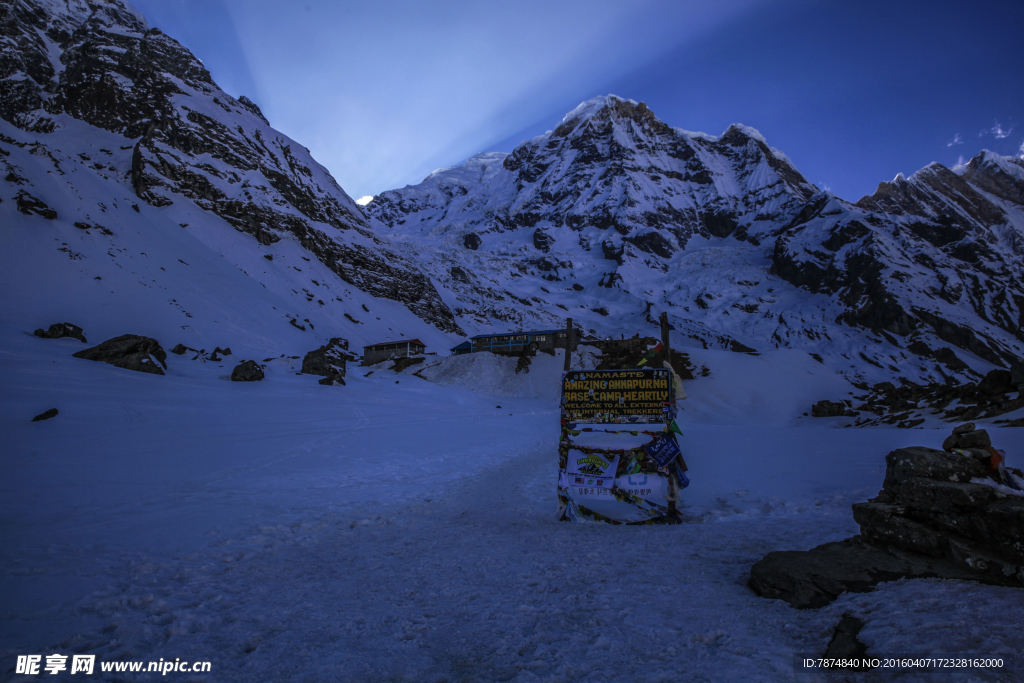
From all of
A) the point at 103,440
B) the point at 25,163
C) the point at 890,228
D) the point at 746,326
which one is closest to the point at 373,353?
the point at 103,440

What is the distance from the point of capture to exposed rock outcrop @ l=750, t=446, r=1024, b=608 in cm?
352

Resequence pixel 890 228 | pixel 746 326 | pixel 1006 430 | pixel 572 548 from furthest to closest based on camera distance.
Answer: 1. pixel 890 228
2. pixel 746 326
3. pixel 1006 430
4. pixel 572 548

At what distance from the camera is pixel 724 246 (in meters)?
116

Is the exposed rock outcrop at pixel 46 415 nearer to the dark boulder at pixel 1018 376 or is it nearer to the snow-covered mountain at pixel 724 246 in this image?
the dark boulder at pixel 1018 376

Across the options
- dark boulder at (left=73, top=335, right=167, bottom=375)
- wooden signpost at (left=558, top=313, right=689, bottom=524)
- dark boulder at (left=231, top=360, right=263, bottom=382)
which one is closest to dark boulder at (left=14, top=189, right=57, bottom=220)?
dark boulder at (left=73, top=335, right=167, bottom=375)

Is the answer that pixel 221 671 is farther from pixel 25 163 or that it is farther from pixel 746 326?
pixel 746 326

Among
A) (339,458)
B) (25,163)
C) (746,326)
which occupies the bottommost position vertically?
(339,458)

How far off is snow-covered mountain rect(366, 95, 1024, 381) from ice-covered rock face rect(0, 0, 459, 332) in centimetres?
1963

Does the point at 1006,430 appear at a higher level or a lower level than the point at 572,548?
higher

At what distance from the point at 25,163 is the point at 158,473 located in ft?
175

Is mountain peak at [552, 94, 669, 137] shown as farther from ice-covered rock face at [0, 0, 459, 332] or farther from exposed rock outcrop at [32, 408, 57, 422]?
exposed rock outcrop at [32, 408, 57, 422]

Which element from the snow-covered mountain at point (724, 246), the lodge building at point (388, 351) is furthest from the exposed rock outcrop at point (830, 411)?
the snow-covered mountain at point (724, 246)

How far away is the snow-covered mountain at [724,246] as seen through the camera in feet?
229

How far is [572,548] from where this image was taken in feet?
18.9
